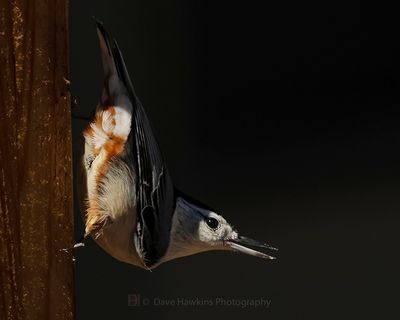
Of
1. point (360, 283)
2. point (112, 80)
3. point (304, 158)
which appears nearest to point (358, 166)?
point (304, 158)

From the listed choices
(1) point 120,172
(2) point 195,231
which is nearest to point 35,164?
(1) point 120,172

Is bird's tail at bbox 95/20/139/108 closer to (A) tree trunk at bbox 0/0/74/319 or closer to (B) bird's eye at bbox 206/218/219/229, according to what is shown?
(A) tree trunk at bbox 0/0/74/319

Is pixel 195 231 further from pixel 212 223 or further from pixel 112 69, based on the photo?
pixel 112 69

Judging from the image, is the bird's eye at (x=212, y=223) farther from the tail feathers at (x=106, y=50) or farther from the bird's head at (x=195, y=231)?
the tail feathers at (x=106, y=50)

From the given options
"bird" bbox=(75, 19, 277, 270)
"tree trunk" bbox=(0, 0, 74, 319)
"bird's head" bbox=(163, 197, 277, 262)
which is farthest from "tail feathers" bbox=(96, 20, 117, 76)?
"bird's head" bbox=(163, 197, 277, 262)

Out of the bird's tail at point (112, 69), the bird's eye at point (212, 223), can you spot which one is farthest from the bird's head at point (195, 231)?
the bird's tail at point (112, 69)
